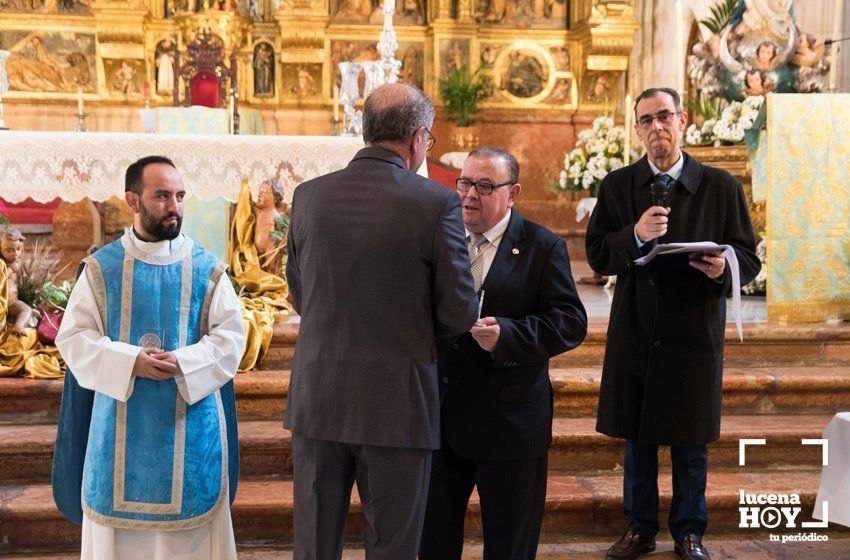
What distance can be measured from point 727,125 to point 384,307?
530cm

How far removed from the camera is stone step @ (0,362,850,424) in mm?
4719

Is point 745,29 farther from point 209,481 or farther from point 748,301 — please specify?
point 209,481

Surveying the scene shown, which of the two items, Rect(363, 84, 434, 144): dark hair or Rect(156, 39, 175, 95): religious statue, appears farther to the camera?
Rect(156, 39, 175, 95): religious statue

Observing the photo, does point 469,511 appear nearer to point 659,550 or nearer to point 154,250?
point 659,550

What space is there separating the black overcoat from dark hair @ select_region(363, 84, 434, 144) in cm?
128

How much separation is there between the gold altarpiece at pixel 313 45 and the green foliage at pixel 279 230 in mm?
3714

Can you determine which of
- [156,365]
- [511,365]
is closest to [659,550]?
[511,365]

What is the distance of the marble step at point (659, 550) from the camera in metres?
3.97

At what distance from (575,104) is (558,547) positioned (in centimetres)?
667

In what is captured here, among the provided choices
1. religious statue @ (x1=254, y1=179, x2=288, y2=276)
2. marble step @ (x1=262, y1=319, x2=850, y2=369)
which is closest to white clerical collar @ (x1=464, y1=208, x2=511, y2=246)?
marble step @ (x1=262, y1=319, x2=850, y2=369)

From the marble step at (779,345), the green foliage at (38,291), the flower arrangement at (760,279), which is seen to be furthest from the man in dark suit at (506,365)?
the flower arrangement at (760,279)

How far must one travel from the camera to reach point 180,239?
329 centimetres

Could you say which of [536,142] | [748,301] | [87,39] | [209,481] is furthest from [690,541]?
[87,39]

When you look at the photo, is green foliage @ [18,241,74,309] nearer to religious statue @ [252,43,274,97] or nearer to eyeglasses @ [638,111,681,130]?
eyeglasses @ [638,111,681,130]
